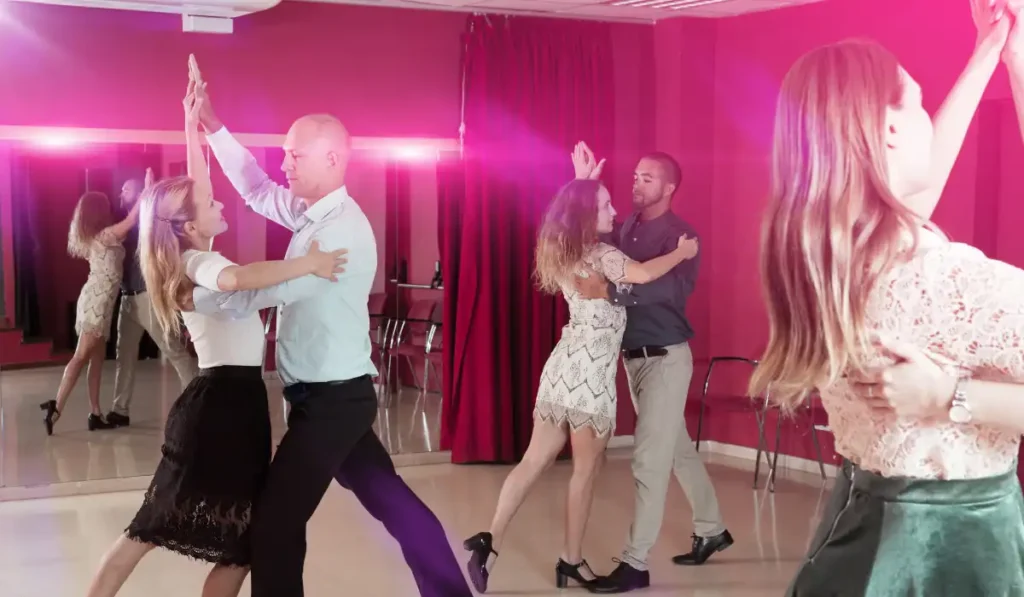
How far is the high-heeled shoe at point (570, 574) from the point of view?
4199 millimetres

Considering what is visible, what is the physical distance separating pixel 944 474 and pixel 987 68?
70cm

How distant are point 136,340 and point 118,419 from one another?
0.49m

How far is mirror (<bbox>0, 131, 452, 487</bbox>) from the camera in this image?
5.76 metres

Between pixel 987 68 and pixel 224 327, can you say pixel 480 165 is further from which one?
pixel 987 68

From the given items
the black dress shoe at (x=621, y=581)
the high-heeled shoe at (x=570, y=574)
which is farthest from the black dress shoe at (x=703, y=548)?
the high-heeled shoe at (x=570, y=574)

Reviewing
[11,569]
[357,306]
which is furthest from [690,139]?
[11,569]

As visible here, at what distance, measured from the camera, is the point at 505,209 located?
6.47 meters

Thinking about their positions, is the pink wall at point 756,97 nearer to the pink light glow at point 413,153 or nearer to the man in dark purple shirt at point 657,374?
the man in dark purple shirt at point 657,374

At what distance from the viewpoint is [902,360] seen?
161cm

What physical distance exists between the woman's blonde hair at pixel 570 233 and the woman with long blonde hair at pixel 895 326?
7.80 ft

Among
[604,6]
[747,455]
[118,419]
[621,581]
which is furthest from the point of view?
[747,455]

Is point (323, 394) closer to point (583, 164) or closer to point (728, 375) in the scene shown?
point (583, 164)

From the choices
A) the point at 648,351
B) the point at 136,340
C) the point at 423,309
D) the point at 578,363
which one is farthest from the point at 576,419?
the point at 136,340

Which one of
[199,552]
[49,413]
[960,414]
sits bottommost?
[49,413]
